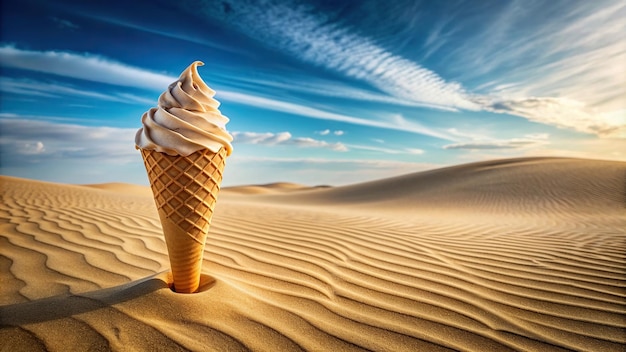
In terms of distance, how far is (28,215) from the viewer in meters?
4.84

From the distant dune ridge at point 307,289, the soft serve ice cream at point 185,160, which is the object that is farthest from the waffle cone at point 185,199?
the distant dune ridge at point 307,289

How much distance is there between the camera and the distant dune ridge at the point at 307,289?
1.73 m

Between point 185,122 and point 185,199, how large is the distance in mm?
452

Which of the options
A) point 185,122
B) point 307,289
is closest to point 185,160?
point 185,122

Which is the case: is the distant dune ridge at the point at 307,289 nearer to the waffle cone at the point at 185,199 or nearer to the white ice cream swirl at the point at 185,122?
the waffle cone at the point at 185,199

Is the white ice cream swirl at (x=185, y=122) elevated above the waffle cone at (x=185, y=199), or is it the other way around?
the white ice cream swirl at (x=185, y=122)

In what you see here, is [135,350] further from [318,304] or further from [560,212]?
[560,212]

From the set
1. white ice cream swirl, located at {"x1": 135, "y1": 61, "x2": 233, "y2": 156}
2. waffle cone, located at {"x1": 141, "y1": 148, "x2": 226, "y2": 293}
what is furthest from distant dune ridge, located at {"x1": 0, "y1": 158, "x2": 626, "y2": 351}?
white ice cream swirl, located at {"x1": 135, "y1": 61, "x2": 233, "y2": 156}

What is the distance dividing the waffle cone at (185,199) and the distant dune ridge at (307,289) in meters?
0.18

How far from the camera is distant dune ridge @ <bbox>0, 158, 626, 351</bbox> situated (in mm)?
1729

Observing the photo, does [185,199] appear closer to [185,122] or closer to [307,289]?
[185,122]

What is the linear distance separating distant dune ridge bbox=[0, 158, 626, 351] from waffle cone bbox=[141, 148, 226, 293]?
184mm

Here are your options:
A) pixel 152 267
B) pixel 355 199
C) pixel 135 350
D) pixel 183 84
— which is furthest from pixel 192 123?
pixel 355 199

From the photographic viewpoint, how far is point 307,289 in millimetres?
2418
